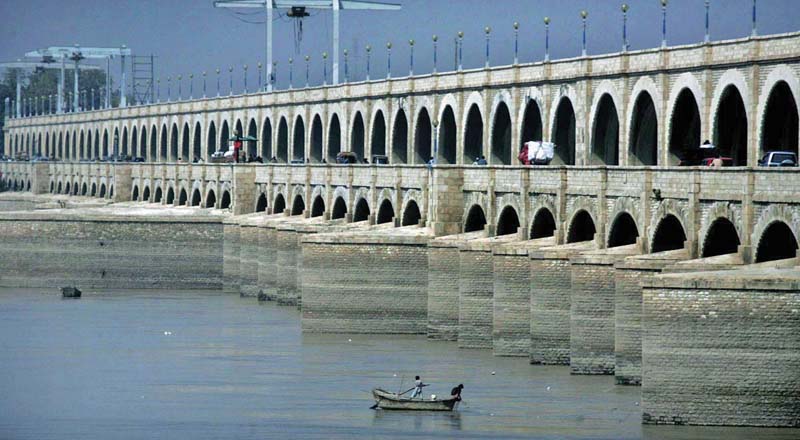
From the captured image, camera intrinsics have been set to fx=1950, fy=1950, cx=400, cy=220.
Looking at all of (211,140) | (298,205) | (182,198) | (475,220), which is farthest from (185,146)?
(475,220)

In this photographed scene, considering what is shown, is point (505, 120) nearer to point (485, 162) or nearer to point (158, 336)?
point (485, 162)

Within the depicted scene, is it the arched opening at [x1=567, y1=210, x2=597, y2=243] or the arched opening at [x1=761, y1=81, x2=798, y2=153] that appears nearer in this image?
the arched opening at [x1=761, y1=81, x2=798, y2=153]

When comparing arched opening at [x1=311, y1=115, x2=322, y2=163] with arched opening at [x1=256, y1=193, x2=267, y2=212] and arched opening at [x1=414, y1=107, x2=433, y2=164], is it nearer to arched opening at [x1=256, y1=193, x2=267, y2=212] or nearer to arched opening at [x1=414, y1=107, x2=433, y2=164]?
arched opening at [x1=256, y1=193, x2=267, y2=212]

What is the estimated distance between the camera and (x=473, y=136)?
90.1m

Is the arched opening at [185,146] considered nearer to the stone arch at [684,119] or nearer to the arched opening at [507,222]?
the arched opening at [507,222]

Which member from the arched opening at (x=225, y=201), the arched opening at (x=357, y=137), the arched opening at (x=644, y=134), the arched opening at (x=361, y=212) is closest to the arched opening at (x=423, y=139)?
the arched opening at (x=361, y=212)

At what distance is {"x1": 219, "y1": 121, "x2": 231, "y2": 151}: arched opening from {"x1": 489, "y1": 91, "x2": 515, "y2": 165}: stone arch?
49763 millimetres

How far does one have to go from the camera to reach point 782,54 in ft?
195

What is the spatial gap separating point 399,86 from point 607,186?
37.1m

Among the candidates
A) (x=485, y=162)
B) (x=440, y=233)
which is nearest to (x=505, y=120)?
(x=485, y=162)

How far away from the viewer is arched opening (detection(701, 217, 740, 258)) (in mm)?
55406

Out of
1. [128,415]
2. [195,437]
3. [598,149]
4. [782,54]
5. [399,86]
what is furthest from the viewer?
[399,86]

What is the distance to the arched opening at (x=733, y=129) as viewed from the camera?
67.2 metres

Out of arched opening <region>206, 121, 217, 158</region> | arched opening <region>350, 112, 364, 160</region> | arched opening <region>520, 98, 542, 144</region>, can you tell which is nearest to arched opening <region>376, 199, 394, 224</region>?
arched opening <region>520, 98, 542, 144</region>
